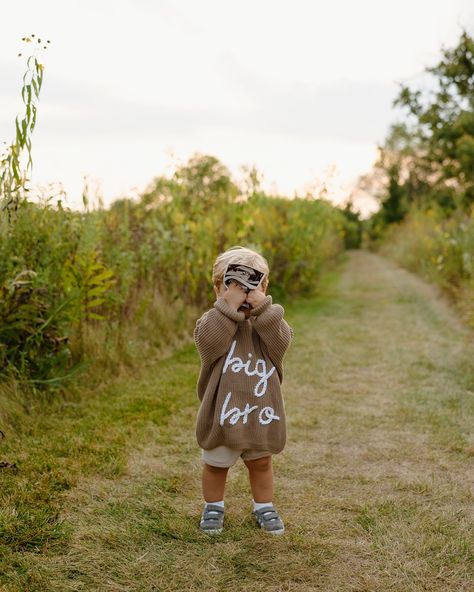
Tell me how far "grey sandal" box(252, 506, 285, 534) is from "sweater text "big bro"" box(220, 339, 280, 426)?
43 cm

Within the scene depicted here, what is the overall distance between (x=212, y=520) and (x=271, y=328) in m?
0.92

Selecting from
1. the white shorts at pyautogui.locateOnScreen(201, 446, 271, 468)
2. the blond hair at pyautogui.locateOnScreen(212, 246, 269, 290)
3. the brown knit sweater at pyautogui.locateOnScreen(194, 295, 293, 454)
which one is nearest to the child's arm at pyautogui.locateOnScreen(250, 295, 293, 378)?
the brown knit sweater at pyautogui.locateOnScreen(194, 295, 293, 454)

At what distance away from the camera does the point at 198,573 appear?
8.17 feet

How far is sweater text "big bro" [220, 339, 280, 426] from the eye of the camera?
9.21 feet

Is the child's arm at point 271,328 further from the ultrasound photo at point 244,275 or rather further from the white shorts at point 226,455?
the white shorts at point 226,455

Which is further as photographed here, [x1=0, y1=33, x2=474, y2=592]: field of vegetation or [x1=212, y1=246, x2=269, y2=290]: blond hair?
[x1=212, y1=246, x2=269, y2=290]: blond hair

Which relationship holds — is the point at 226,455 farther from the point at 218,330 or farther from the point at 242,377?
the point at 218,330

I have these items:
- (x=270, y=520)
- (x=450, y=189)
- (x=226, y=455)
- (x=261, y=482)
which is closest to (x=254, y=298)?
(x=226, y=455)

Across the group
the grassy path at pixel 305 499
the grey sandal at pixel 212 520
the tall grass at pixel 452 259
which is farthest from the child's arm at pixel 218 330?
the tall grass at pixel 452 259

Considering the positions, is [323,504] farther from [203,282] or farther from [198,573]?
[203,282]

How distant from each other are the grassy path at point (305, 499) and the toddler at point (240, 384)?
0.80ft

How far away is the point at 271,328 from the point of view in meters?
2.86

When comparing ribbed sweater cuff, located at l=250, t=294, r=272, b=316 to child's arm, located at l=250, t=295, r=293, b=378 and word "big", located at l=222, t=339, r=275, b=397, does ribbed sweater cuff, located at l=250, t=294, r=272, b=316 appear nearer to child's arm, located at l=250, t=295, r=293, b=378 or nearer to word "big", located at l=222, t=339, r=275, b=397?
child's arm, located at l=250, t=295, r=293, b=378

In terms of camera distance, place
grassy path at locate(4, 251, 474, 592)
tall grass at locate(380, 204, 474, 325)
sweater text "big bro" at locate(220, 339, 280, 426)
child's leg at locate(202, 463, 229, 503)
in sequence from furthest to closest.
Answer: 1. tall grass at locate(380, 204, 474, 325)
2. child's leg at locate(202, 463, 229, 503)
3. sweater text "big bro" at locate(220, 339, 280, 426)
4. grassy path at locate(4, 251, 474, 592)
